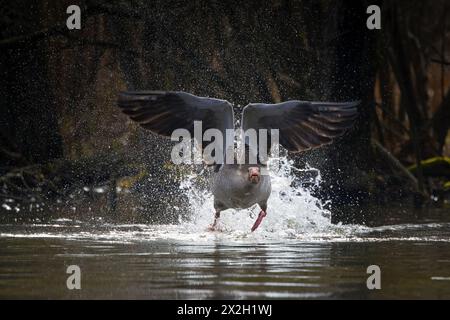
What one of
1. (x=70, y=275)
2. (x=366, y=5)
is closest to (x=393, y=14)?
(x=366, y=5)

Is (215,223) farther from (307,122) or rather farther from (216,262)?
(216,262)

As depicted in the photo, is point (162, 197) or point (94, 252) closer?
point (94, 252)

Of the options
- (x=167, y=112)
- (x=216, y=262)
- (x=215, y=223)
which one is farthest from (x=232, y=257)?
(x=167, y=112)

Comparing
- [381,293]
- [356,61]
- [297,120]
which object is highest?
[356,61]

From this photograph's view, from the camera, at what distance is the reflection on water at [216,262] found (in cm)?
554

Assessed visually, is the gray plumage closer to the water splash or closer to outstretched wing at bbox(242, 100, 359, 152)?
outstretched wing at bbox(242, 100, 359, 152)

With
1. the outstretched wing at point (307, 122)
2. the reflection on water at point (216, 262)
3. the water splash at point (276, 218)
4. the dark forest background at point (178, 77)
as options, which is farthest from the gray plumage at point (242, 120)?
the dark forest background at point (178, 77)

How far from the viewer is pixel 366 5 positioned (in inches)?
591

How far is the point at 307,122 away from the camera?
33.6 ft

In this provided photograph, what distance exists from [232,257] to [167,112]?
3077mm

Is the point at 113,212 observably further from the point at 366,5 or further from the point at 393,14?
the point at 393,14

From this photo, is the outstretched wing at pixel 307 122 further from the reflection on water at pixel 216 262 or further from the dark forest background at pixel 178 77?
the dark forest background at pixel 178 77

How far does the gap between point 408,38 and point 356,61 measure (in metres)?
2.66

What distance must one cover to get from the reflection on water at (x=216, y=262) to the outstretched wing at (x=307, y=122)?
3.47 ft
